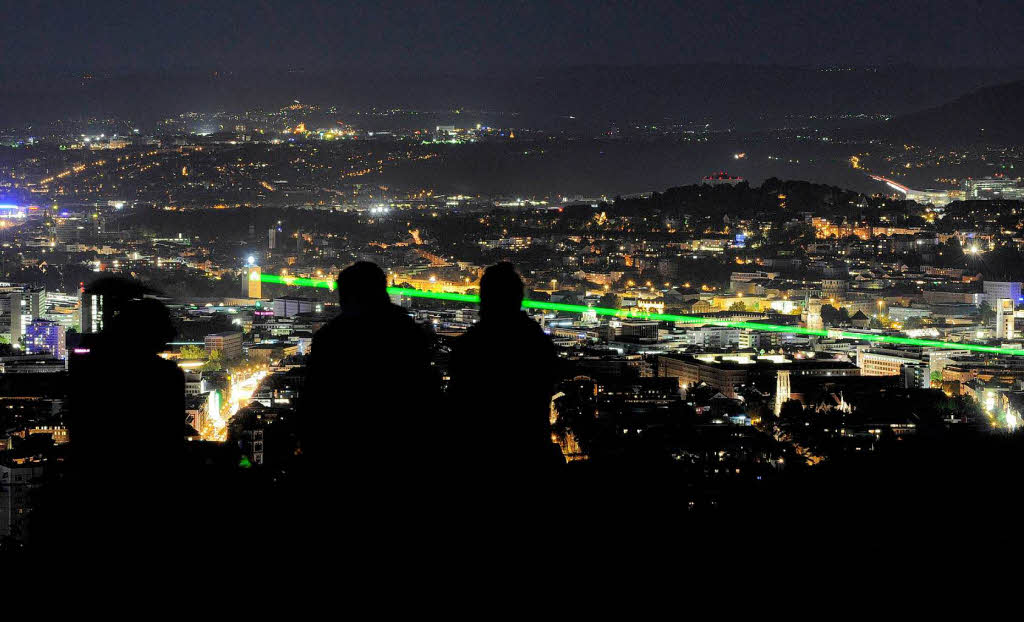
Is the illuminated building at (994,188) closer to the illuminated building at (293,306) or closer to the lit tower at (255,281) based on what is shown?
the lit tower at (255,281)

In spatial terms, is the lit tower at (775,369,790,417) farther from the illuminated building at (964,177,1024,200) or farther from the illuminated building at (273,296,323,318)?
the illuminated building at (964,177,1024,200)

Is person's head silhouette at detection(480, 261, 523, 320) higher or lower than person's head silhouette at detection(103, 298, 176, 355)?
higher

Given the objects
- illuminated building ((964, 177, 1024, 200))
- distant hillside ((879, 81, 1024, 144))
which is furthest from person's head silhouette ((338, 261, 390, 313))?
distant hillside ((879, 81, 1024, 144))

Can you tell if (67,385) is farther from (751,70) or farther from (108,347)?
(751,70)

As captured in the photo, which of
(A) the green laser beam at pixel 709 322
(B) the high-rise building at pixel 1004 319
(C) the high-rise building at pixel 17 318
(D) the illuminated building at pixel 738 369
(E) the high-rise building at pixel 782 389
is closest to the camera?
(E) the high-rise building at pixel 782 389

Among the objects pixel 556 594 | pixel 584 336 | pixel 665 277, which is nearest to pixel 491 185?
pixel 665 277

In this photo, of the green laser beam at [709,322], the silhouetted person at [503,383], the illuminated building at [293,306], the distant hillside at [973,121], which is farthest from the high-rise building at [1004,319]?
the distant hillside at [973,121]

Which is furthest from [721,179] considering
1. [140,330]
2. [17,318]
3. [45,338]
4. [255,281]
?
[140,330]

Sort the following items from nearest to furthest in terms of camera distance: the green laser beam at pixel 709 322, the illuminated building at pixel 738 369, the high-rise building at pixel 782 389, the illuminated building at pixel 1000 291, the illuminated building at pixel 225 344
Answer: the high-rise building at pixel 782 389 → the illuminated building at pixel 738 369 → the illuminated building at pixel 225 344 → the green laser beam at pixel 709 322 → the illuminated building at pixel 1000 291

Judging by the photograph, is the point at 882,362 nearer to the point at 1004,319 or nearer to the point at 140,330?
the point at 1004,319
